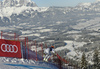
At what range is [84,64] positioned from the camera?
38.6 m

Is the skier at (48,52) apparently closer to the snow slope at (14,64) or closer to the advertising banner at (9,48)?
the snow slope at (14,64)

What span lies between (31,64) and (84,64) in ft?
58.0

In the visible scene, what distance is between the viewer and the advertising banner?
904 inches

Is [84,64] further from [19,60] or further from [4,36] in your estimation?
[19,60]

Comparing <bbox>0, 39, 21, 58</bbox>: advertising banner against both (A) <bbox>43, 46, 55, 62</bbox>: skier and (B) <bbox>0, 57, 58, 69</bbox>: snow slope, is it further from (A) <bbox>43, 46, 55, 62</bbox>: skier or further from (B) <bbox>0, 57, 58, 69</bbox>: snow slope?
(A) <bbox>43, 46, 55, 62</bbox>: skier

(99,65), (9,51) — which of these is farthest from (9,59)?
(99,65)

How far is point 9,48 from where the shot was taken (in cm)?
2319

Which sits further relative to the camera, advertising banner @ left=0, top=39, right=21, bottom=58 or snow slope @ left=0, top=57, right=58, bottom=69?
advertising banner @ left=0, top=39, right=21, bottom=58

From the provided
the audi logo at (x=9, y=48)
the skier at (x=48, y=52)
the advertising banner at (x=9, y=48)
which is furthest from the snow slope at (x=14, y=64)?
the skier at (x=48, y=52)

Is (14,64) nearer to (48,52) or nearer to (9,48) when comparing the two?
(9,48)

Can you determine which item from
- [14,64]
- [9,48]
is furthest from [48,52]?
[14,64]

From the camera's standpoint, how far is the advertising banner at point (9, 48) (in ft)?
75.4

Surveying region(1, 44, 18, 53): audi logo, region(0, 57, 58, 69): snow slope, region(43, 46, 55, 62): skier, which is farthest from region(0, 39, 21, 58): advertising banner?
region(43, 46, 55, 62): skier

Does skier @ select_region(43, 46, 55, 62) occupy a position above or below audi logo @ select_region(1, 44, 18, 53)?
below
